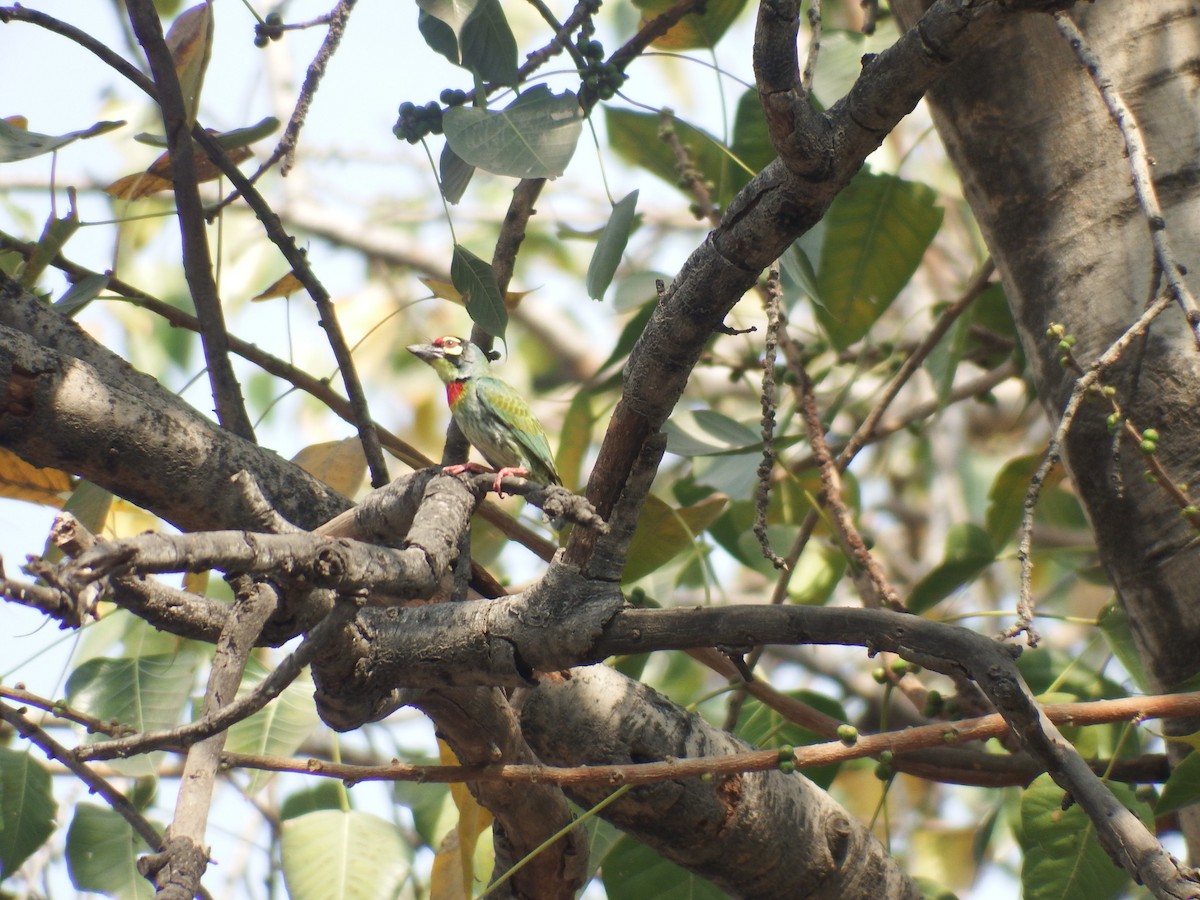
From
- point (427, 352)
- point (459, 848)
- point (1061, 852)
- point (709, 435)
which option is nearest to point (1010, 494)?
point (709, 435)

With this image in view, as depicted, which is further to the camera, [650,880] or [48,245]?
[650,880]

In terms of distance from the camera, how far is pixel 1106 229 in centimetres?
276

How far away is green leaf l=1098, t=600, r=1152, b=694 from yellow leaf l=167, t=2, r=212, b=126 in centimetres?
254

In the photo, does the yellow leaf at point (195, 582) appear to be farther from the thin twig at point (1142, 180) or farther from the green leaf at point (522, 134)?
the thin twig at point (1142, 180)

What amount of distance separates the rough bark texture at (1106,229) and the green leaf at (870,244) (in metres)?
0.54

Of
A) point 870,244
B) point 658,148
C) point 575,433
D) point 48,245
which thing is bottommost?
point 48,245

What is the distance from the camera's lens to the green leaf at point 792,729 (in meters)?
3.15

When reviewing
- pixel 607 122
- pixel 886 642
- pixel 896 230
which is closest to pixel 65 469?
pixel 886 642

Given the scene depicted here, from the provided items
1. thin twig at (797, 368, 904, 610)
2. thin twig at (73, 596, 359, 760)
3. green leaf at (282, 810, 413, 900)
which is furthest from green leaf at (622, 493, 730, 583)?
thin twig at (73, 596, 359, 760)

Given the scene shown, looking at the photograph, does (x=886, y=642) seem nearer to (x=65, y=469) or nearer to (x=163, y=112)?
(x=65, y=469)

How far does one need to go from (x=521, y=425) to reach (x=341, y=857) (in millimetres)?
2126

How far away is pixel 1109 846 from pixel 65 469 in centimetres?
191

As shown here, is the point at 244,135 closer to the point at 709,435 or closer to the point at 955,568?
the point at 709,435

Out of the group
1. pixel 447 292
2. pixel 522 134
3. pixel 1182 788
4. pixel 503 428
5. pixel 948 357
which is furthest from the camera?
pixel 503 428
